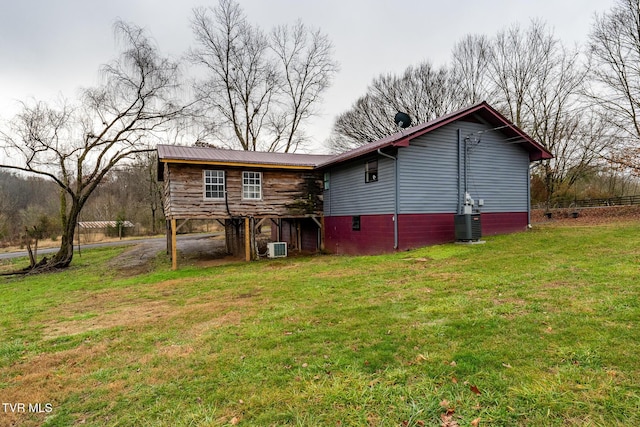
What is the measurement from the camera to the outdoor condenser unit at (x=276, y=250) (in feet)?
49.9

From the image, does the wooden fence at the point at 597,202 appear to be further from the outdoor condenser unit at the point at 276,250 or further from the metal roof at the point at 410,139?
the outdoor condenser unit at the point at 276,250

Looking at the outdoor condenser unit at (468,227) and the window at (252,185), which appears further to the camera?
the window at (252,185)

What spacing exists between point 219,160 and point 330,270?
23.3ft

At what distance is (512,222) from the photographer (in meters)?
13.5

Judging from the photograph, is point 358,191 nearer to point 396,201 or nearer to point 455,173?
point 396,201

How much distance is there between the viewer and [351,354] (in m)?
3.45

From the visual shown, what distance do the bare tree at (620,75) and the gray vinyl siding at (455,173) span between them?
9453 millimetres

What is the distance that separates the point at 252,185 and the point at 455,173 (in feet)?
27.1

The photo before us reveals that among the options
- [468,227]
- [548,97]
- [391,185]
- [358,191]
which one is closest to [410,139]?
[391,185]

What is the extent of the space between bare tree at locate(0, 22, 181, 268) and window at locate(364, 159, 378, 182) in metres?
10.5

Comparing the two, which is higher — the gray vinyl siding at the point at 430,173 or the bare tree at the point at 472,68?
the bare tree at the point at 472,68

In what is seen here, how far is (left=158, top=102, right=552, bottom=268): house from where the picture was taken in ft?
38.2

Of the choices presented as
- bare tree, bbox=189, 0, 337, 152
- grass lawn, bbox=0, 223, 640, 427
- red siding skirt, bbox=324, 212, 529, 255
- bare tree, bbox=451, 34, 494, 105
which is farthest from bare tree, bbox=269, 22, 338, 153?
grass lawn, bbox=0, 223, 640, 427

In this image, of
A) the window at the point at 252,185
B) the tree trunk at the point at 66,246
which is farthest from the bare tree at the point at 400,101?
the tree trunk at the point at 66,246
